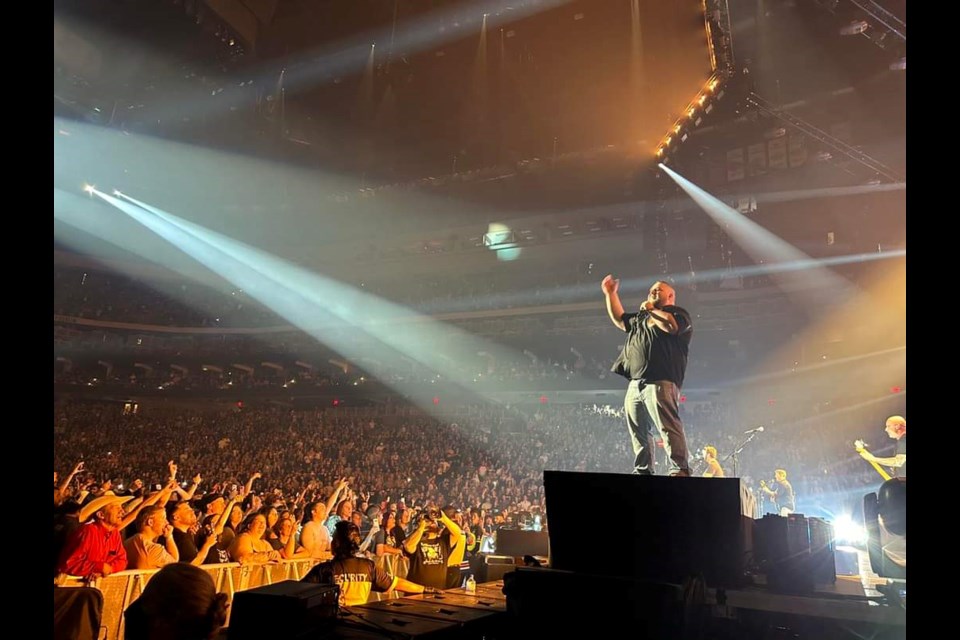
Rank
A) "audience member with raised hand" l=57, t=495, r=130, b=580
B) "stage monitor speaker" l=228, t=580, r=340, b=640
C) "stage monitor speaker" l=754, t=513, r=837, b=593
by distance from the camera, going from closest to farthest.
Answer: "stage monitor speaker" l=228, t=580, r=340, b=640 < "stage monitor speaker" l=754, t=513, r=837, b=593 < "audience member with raised hand" l=57, t=495, r=130, b=580

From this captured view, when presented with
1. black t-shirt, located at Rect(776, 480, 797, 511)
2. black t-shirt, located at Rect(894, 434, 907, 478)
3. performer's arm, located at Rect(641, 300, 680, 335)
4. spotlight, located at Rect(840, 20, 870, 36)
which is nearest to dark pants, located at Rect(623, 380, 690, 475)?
performer's arm, located at Rect(641, 300, 680, 335)

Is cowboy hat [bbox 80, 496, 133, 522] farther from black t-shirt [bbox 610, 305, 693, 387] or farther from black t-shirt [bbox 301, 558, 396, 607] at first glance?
black t-shirt [bbox 610, 305, 693, 387]

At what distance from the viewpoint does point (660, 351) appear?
13.9ft

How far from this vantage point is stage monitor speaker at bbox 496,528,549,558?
4.39m

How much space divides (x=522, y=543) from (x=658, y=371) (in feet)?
5.28

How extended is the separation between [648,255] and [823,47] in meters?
9.35

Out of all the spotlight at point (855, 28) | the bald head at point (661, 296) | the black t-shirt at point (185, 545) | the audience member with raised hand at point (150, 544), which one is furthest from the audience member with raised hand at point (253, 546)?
the spotlight at point (855, 28)

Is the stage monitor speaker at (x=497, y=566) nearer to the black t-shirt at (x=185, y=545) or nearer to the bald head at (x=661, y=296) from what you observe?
the bald head at (x=661, y=296)

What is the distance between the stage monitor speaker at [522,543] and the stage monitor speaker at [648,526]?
2.14 meters

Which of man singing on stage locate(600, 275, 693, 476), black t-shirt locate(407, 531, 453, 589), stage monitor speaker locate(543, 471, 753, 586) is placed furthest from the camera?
black t-shirt locate(407, 531, 453, 589)

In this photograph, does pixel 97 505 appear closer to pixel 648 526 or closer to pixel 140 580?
pixel 140 580

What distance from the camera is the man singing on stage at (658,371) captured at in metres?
4.17

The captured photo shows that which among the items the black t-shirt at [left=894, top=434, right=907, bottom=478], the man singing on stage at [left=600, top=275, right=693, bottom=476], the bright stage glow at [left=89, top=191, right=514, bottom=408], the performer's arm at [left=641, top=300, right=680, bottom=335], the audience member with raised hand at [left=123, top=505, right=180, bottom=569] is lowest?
the audience member with raised hand at [left=123, top=505, right=180, bottom=569]

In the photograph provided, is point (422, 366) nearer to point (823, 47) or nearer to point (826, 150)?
point (826, 150)
